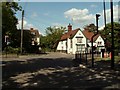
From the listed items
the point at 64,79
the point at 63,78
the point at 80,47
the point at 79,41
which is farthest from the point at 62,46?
the point at 64,79

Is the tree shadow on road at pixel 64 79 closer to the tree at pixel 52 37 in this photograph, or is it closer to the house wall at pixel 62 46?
the house wall at pixel 62 46

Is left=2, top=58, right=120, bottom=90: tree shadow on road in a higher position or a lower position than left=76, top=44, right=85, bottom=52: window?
lower

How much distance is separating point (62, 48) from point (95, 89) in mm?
79653

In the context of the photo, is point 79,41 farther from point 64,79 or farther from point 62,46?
point 64,79

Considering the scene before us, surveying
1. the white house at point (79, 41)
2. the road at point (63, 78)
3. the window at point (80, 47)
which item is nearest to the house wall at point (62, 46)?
the white house at point (79, 41)

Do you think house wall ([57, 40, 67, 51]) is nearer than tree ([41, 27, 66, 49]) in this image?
Yes

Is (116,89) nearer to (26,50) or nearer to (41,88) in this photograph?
(41,88)

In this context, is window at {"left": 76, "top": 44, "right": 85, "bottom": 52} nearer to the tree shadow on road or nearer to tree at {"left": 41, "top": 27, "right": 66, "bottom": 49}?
tree at {"left": 41, "top": 27, "right": 66, "bottom": 49}

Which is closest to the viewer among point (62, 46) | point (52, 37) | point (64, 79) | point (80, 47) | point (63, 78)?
point (64, 79)

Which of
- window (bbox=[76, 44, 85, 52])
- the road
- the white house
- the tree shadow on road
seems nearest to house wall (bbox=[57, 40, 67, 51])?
the white house

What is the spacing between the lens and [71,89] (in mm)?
11391

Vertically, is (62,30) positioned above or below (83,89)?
above

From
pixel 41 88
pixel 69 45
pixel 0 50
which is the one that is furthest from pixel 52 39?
pixel 41 88

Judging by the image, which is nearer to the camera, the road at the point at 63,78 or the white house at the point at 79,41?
the road at the point at 63,78
